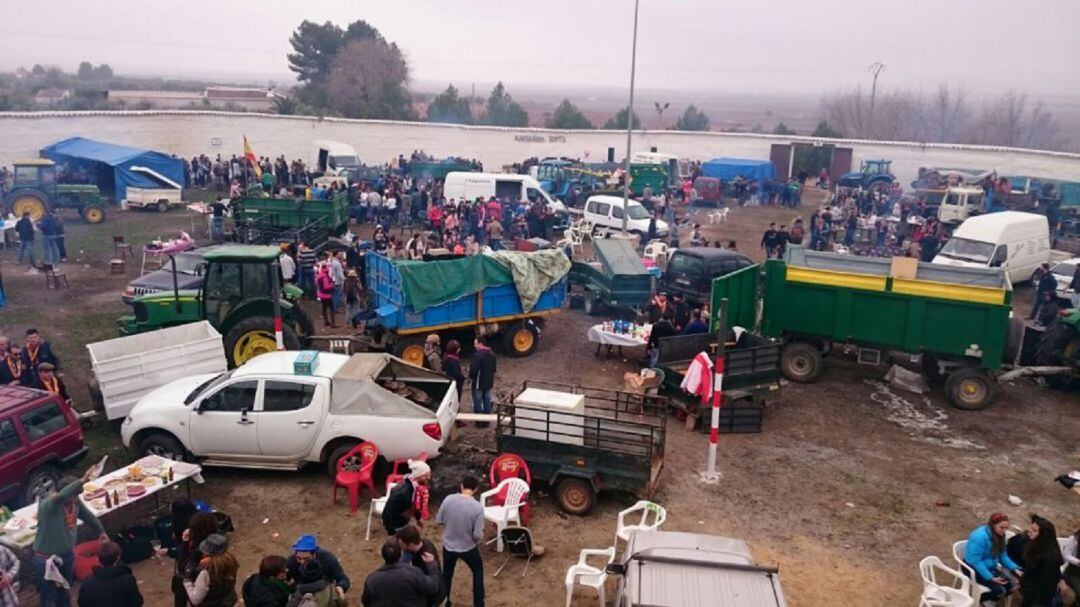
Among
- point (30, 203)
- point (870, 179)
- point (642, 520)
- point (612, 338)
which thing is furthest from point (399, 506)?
point (870, 179)

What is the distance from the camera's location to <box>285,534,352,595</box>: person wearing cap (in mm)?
6059

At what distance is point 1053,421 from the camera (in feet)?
42.6

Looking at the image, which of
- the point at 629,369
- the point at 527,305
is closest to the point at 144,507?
the point at 527,305

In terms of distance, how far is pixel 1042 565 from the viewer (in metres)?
7.29

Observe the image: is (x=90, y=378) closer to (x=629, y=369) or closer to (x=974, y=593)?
(x=629, y=369)

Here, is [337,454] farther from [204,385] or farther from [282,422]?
[204,385]

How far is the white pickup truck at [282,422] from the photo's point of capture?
9.64 meters

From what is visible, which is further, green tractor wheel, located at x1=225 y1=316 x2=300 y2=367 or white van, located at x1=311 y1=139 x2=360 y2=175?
white van, located at x1=311 y1=139 x2=360 y2=175

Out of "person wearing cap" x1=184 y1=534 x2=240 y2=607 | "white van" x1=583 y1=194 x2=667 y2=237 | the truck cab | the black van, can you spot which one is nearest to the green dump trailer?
the black van

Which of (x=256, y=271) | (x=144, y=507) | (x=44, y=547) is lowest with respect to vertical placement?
(x=144, y=507)

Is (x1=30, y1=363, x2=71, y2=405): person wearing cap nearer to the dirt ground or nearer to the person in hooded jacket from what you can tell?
the dirt ground

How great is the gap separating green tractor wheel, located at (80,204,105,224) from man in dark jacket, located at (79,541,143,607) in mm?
24624

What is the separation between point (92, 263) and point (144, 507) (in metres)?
14.8

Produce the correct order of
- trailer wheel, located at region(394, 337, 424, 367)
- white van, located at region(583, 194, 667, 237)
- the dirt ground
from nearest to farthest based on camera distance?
1. the dirt ground
2. trailer wheel, located at region(394, 337, 424, 367)
3. white van, located at region(583, 194, 667, 237)
